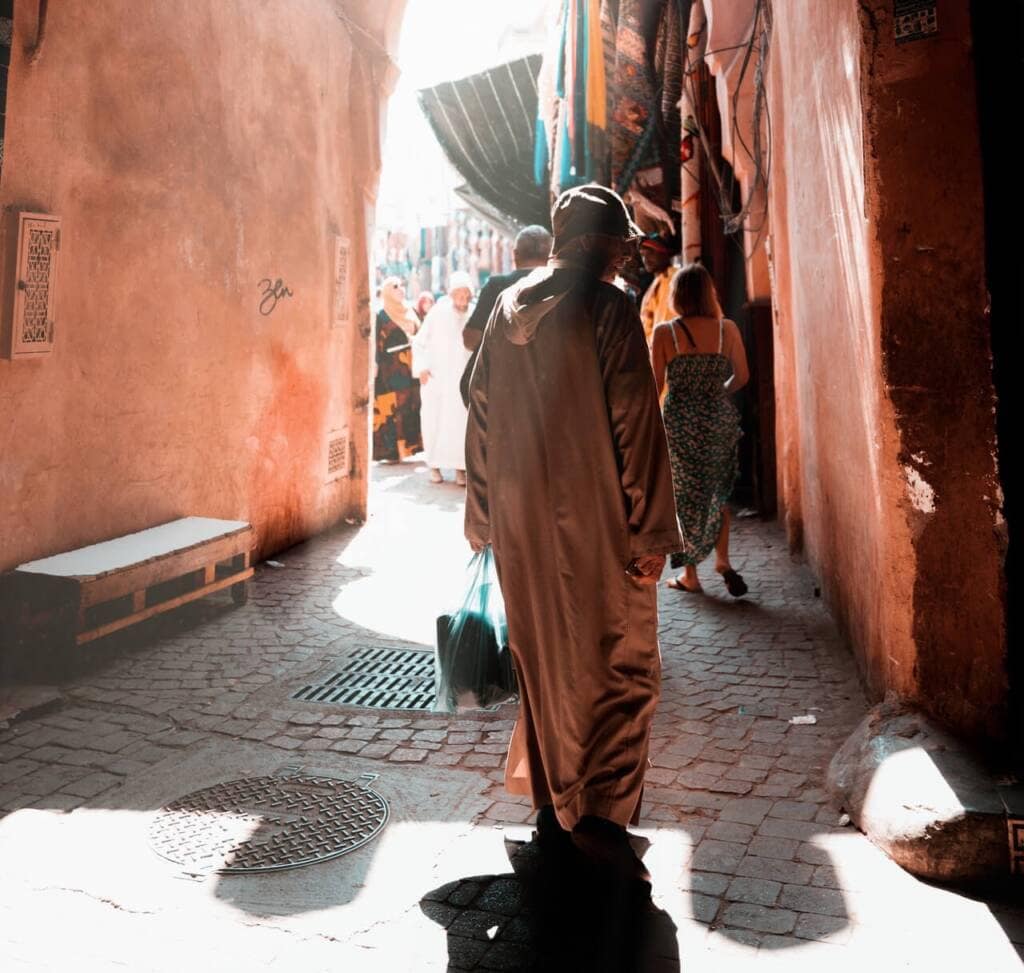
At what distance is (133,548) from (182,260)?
6.06 feet

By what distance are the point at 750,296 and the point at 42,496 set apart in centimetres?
603

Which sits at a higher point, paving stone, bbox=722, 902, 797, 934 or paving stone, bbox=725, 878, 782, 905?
paving stone, bbox=725, 878, 782, 905

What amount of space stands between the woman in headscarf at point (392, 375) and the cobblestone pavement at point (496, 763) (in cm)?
661

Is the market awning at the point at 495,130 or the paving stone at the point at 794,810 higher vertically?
the market awning at the point at 495,130

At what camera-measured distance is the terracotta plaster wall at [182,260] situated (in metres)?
5.18

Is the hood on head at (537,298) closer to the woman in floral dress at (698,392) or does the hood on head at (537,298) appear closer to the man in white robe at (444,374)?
the woman in floral dress at (698,392)

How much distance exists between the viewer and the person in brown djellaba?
292 cm

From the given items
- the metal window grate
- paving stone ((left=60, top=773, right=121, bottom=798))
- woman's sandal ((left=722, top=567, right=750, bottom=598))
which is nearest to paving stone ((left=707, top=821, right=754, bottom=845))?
paving stone ((left=60, top=773, right=121, bottom=798))

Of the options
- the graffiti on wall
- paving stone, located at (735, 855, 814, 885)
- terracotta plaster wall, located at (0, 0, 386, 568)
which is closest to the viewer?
paving stone, located at (735, 855, 814, 885)

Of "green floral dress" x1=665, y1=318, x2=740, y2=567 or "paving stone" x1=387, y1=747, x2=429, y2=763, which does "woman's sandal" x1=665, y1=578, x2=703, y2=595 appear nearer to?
"green floral dress" x1=665, y1=318, x2=740, y2=567

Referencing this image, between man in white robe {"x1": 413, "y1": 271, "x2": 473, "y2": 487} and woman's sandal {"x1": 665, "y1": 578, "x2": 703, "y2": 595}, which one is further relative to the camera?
man in white robe {"x1": 413, "y1": 271, "x2": 473, "y2": 487}

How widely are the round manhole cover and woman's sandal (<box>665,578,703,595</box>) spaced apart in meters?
3.23

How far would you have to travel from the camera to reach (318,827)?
341 centimetres

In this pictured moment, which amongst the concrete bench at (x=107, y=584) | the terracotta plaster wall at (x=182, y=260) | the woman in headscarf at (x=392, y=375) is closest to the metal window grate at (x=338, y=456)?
the terracotta plaster wall at (x=182, y=260)
